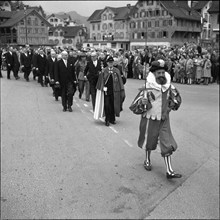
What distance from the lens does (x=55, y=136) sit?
970cm

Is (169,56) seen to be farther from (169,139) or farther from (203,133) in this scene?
(203,133)

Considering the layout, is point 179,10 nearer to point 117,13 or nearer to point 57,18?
point 117,13

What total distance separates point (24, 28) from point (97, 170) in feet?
18.1

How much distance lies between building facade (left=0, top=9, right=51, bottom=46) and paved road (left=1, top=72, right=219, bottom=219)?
2.37 meters

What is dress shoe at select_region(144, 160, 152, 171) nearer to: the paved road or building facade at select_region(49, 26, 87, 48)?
the paved road

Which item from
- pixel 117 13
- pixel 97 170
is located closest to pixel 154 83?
pixel 117 13

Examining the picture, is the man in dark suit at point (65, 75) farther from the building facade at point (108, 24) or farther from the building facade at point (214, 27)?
the building facade at point (108, 24)

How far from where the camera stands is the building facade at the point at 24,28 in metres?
1.93

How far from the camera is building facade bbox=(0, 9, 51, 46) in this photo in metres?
1.93

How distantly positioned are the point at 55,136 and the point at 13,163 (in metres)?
2.11

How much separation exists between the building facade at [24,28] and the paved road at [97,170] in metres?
2.37

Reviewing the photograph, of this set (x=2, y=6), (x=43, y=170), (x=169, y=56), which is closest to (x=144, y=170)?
(x=43, y=170)

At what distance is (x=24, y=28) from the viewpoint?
2.16 meters

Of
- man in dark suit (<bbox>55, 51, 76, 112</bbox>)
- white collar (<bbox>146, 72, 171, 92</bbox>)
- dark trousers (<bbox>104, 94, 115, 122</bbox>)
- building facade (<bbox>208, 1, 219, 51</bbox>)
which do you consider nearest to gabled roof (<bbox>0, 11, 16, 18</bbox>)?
building facade (<bbox>208, 1, 219, 51</bbox>)
